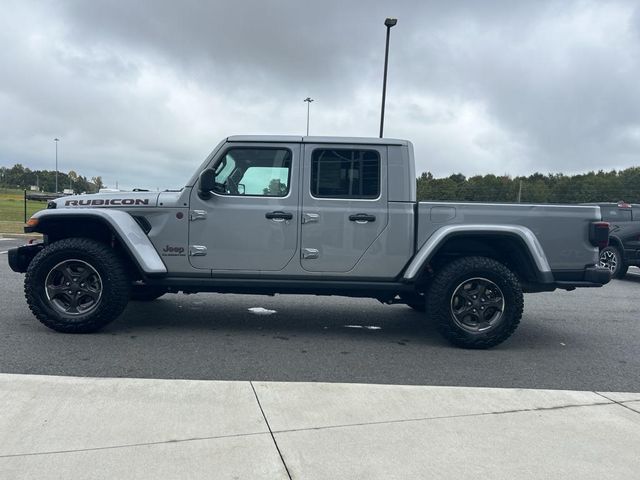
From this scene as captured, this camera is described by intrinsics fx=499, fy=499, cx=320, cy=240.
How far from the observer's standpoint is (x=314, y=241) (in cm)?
498

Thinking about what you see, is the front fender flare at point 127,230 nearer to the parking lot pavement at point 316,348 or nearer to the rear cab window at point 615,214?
the parking lot pavement at point 316,348

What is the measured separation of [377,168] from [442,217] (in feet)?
2.69

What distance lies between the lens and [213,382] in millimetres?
3770

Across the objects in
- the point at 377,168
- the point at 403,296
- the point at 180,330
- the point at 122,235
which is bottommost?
the point at 180,330

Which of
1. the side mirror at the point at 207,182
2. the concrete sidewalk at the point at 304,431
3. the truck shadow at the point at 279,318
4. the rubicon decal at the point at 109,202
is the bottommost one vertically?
the truck shadow at the point at 279,318

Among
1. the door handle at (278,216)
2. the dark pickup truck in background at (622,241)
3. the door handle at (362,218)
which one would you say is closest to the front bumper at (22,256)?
the door handle at (278,216)

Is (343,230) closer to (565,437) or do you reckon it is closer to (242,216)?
(242,216)

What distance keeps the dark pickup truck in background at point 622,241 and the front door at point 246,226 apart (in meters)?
8.40

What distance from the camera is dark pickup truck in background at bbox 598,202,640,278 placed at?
35.1ft

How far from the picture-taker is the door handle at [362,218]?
4953 millimetres

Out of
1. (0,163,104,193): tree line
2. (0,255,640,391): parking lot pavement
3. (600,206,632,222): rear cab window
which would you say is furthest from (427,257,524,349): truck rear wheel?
(0,163,104,193): tree line

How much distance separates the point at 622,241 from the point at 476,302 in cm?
764

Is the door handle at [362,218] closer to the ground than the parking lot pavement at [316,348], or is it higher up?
higher up

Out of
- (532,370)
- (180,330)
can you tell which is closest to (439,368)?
(532,370)
